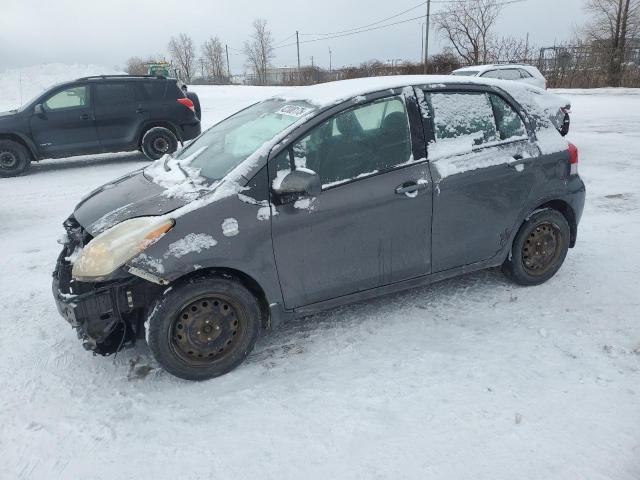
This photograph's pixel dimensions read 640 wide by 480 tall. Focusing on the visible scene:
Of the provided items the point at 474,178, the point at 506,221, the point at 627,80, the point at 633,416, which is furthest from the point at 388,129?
the point at 627,80

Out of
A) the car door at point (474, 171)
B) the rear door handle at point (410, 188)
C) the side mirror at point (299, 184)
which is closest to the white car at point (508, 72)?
the car door at point (474, 171)

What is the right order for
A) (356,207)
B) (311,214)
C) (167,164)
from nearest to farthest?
(311,214), (356,207), (167,164)

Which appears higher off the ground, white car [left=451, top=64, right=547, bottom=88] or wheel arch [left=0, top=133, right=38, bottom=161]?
white car [left=451, top=64, right=547, bottom=88]

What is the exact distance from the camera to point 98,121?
31.7 ft

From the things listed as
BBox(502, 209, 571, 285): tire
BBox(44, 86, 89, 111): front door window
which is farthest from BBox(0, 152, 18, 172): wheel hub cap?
BBox(502, 209, 571, 285): tire

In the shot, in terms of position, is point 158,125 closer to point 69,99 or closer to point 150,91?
point 150,91

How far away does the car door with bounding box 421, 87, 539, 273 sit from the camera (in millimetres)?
3570

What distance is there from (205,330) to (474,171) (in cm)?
218

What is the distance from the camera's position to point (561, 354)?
3236mm

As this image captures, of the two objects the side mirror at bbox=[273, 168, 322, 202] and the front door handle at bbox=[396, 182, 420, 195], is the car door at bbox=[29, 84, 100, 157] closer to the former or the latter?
the side mirror at bbox=[273, 168, 322, 202]

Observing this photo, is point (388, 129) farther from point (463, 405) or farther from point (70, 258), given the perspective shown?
point (70, 258)

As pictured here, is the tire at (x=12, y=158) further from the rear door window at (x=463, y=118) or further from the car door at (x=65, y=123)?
the rear door window at (x=463, y=118)

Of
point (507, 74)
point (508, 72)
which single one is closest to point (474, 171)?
point (507, 74)

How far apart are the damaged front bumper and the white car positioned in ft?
38.2
